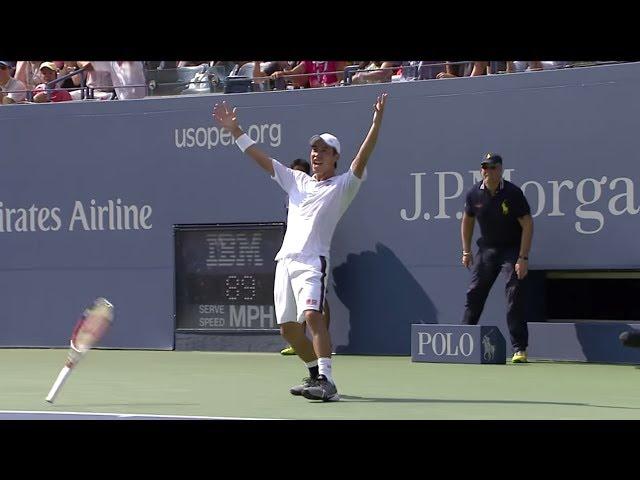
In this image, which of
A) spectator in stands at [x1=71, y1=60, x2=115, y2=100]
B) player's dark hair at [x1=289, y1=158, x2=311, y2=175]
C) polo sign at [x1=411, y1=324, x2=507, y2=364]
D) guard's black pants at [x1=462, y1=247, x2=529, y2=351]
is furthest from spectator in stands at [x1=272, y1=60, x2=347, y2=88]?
polo sign at [x1=411, y1=324, x2=507, y2=364]

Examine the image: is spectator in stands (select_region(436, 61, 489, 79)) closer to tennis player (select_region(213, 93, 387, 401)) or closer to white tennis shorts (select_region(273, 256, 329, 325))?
tennis player (select_region(213, 93, 387, 401))

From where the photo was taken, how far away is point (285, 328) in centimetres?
1077

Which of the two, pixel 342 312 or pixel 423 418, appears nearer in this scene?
pixel 423 418

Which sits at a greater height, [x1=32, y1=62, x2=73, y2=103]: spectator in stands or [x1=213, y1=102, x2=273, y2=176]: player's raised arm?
[x1=32, y1=62, x2=73, y2=103]: spectator in stands

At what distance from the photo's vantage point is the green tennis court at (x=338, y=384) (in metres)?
9.86

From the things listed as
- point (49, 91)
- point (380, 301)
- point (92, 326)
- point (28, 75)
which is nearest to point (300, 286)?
point (92, 326)

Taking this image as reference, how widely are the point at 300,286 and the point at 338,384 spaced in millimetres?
1882

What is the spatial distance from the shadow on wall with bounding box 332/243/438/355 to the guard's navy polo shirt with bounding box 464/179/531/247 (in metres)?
1.27

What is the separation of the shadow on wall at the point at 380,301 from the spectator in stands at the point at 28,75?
17.4ft

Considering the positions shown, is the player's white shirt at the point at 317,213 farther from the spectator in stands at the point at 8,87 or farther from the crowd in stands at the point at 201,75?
the spectator in stands at the point at 8,87

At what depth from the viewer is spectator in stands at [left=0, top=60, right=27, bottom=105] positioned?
60.8 ft
